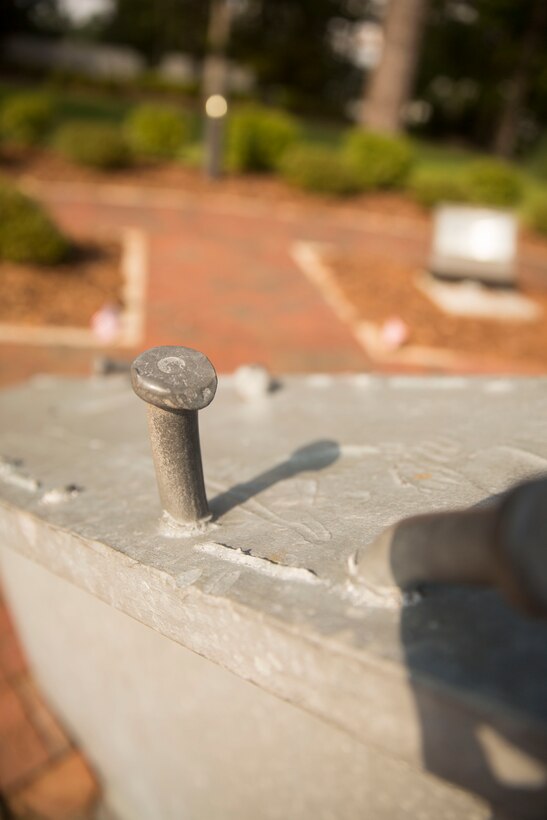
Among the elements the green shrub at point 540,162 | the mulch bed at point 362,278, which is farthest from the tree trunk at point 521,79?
the mulch bed at point 362,278

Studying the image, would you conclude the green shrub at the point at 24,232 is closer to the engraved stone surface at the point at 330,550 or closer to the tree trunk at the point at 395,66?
the engraved stone surface at the point at 330,550

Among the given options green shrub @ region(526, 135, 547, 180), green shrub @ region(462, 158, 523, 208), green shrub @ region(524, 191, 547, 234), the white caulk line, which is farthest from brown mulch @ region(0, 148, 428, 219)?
the white caulk line

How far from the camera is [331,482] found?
4.40 feet

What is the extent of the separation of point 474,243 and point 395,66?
7.03 m

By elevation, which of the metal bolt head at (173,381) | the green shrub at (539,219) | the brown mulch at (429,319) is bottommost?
the brown mulch at (429,319)

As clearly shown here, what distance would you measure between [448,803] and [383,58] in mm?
14806

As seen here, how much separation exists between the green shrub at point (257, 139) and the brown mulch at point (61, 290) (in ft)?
19.3

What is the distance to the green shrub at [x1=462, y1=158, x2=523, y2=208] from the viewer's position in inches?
498

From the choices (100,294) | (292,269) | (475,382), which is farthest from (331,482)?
(292,269)

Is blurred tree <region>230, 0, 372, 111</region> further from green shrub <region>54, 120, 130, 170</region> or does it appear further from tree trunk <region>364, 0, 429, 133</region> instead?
green shrub <region>54, 120, 130, 170</region>

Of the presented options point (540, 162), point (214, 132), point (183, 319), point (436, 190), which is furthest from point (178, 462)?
point (540, 162)

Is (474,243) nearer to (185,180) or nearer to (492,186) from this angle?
(492,186)

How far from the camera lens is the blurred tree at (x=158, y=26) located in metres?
32.0

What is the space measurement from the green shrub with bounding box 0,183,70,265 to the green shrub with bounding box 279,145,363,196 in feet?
20.0
